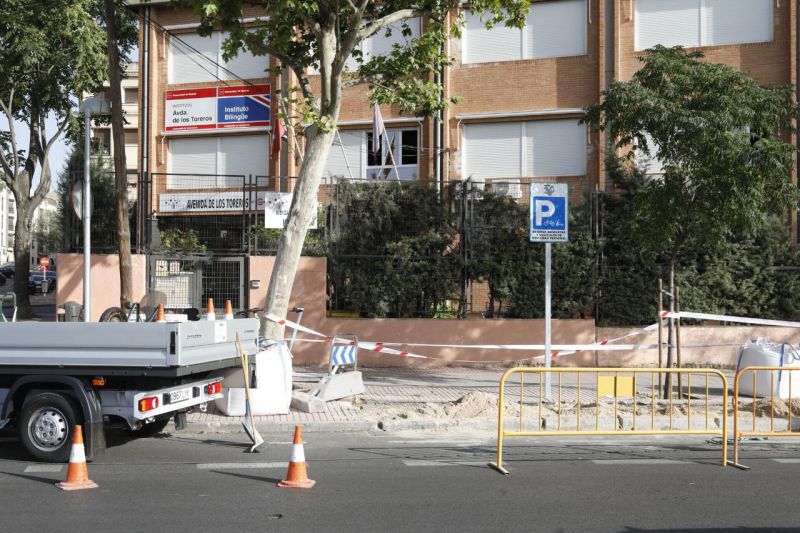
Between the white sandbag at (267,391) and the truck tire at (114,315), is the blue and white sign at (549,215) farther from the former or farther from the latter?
the truck tire at (114,315)

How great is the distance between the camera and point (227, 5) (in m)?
11.5

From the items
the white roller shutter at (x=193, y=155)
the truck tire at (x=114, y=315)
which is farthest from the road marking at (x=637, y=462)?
the white roller shutter at (x=193, y=155)

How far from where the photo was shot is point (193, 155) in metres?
25.7

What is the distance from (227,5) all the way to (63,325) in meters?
5.83

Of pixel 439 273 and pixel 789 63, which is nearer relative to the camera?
pixel 439 273

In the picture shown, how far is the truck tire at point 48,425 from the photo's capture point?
775 centimetres

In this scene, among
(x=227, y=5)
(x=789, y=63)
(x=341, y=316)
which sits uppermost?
(x=789, y=63)

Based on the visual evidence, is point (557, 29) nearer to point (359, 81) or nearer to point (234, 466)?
point (359, 81)

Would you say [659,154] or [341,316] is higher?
[659,154]

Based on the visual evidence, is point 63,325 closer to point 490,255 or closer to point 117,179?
point 117,179

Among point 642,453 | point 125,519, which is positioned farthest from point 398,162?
point 125,519

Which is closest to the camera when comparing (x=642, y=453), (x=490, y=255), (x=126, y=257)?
(x=642, y=453)

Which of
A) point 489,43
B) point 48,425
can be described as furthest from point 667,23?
point 48,425

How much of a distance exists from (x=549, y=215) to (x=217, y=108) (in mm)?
16017
